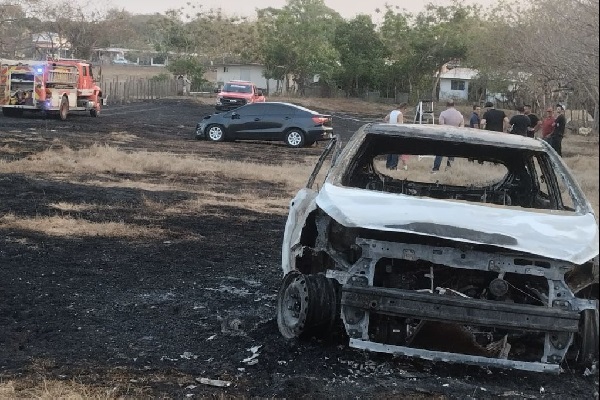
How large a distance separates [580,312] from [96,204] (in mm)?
8055

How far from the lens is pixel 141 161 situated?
54.5 ft

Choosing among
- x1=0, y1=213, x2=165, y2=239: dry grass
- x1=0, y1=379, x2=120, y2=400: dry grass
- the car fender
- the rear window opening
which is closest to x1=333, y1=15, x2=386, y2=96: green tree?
x1=0, y1=213, x2=165, y2=239: dry grass

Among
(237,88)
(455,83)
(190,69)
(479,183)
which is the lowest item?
(479,183)

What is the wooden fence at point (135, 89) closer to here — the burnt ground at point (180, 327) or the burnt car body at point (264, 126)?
the burnt car body at point (264, 126)

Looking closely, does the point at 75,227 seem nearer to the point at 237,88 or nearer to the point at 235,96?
Result: the point at 235,96

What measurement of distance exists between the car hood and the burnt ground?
0.80m

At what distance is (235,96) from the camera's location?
40.0 metres

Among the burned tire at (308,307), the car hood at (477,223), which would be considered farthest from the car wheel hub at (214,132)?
the car hood at (477,223)

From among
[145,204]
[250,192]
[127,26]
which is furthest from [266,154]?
[127,26]

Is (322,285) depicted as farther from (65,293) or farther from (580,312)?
(65,293)

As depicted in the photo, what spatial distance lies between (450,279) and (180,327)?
1.96 meters

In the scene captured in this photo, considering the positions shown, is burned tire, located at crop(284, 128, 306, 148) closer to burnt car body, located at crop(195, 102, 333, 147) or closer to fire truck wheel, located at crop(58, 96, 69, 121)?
burnt car body, located at crop(195, 102, 333, 147)

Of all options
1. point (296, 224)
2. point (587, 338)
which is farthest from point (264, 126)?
point (587, 338)

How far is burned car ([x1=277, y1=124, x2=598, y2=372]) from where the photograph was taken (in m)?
4.33
